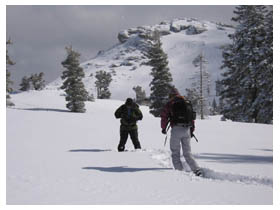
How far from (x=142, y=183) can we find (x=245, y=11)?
26419 mm

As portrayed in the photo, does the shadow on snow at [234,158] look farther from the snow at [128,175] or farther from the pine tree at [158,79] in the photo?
the pine tree at [158,79]

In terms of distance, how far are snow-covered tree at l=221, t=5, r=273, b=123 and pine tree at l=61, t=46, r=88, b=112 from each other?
22810mm

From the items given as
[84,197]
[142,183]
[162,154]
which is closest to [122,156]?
[162,154]

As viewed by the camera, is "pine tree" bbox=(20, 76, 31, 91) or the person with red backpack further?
"pine tree" bbox=(20, 76, 31, 91)

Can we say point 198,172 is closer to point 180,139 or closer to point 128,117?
point 180,139

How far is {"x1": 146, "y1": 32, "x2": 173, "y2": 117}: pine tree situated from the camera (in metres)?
37.5

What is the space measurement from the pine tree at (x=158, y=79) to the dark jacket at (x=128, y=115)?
89.6ft

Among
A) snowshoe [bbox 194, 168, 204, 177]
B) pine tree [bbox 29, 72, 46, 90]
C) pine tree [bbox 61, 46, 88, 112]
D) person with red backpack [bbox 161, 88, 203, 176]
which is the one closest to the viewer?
snowshoe [bbox 194, 168, 204, 177]

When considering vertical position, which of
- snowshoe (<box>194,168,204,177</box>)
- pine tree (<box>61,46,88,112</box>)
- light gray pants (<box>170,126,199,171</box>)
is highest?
pine tree (<box>61,46,88,112</box>)

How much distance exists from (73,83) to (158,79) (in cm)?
1418

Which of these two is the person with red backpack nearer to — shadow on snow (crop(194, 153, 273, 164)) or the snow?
the snow

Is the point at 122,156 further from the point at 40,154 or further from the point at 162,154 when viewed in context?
the point at 40,154

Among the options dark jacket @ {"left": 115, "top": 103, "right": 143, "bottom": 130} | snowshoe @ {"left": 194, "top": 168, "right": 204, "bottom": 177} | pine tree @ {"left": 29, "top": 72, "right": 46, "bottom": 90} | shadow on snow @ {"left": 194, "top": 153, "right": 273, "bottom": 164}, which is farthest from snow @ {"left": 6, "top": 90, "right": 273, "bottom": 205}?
pine tree @ {"left": 29, "top": 72, "right": 46, "bottom": 90}

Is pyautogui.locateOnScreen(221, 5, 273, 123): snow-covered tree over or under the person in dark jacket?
over
